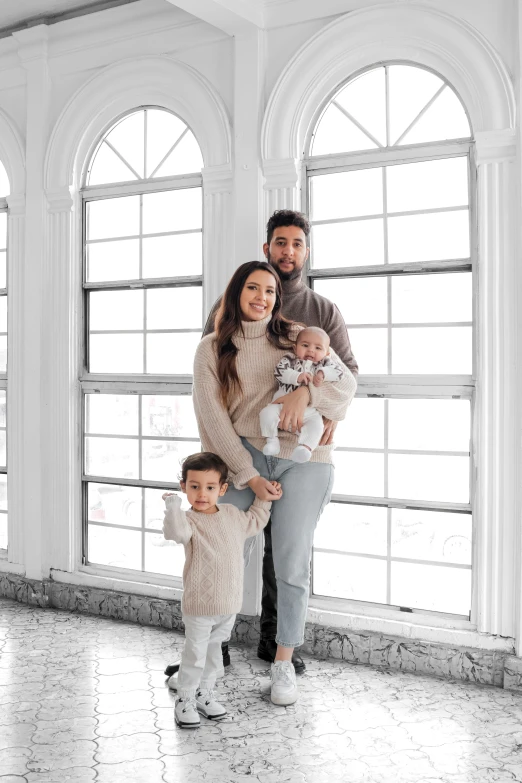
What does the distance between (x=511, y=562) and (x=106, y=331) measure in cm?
246

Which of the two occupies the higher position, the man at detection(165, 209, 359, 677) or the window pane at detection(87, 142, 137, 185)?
the window pane at detection(87, 142, 137, 185)

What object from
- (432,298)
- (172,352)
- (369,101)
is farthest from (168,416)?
(369,101)

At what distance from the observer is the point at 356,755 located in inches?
106

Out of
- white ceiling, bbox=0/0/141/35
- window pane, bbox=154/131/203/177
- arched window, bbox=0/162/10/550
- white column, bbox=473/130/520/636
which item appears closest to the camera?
white column, bbox=473/130/520/636

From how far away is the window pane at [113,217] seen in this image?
432 centimetres

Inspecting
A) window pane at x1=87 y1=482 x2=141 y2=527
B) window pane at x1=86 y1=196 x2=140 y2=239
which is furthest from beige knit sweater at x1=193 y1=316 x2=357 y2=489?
window pane at x1=86 y1=196 x2=140 y2=239

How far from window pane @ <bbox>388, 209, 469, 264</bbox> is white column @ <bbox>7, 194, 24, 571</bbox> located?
2.26 meters

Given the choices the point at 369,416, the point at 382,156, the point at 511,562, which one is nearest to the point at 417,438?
the point at 369,416

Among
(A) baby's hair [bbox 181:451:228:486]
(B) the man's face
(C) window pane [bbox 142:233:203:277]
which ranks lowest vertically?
(A) baby's hair [bbox 181:451:228:486]

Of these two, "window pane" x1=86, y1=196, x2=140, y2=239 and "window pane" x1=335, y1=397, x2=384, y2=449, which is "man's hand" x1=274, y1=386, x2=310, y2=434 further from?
"window pane" x1=86, y1=196, x2=140, y2=239

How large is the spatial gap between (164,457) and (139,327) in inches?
28.5

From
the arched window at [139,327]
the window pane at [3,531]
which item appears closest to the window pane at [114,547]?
the arched window at [139,327]

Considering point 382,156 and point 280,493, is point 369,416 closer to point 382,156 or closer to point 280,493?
point 280,493

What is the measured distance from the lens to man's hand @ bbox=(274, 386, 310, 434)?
2.93 meters
